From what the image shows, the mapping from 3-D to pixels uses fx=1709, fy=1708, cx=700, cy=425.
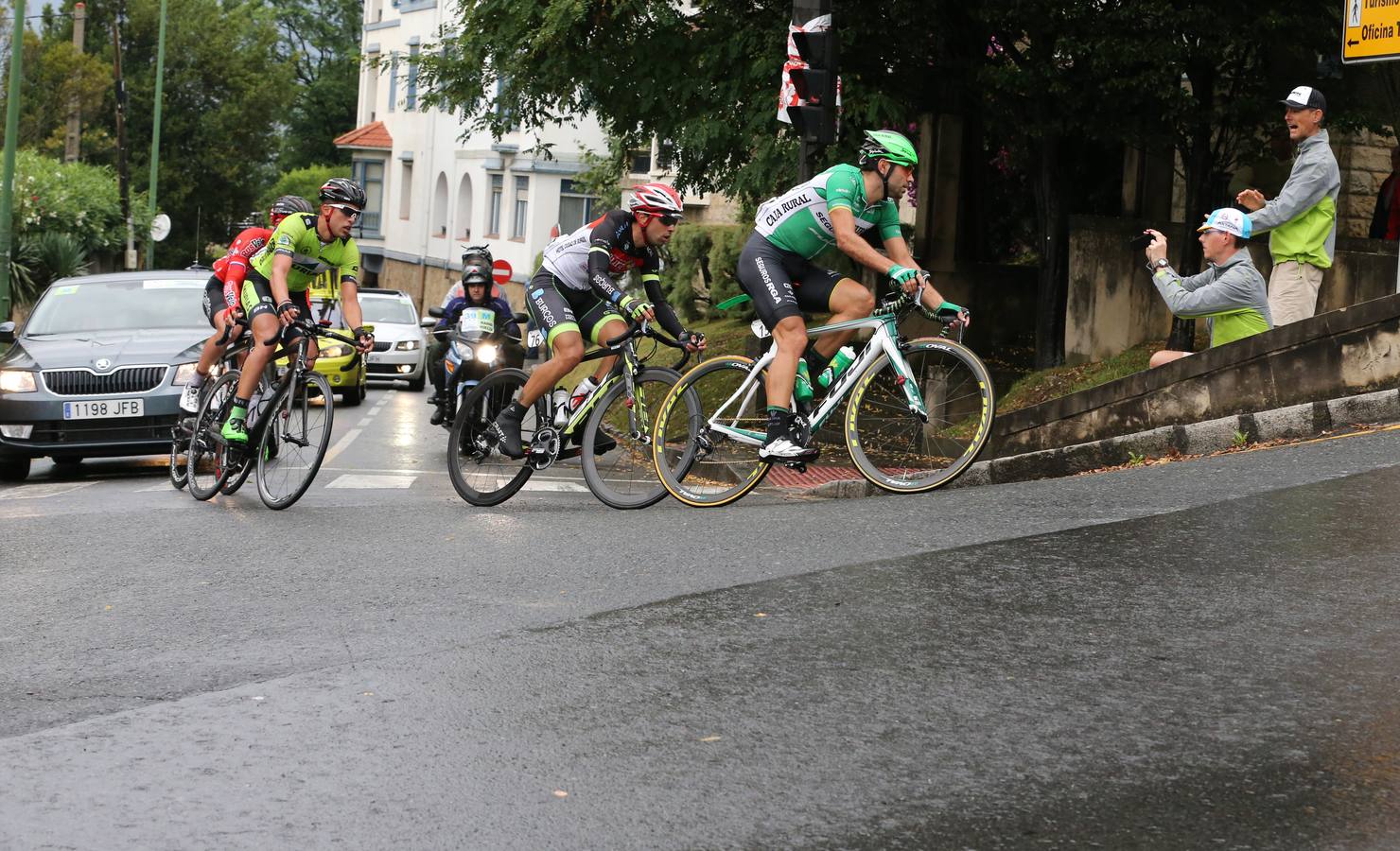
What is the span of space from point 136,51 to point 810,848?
71136 mm

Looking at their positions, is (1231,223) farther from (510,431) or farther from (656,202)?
(510,431)

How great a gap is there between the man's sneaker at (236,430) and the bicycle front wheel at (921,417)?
399cm

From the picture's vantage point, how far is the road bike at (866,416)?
8734mm

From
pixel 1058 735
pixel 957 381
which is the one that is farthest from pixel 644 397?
pixel 1058 735

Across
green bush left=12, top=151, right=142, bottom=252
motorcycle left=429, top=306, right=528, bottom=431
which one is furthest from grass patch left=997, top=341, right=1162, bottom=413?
green bush left=12, top=151, right=142, bottom=252

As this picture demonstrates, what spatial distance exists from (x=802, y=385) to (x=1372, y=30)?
183 inches

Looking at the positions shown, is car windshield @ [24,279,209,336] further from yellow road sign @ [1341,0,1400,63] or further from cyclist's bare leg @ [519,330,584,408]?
yellow road sign @ [1341,0,1400,63]

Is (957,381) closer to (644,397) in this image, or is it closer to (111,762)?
(644,397)

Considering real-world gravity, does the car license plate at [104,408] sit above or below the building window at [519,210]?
below

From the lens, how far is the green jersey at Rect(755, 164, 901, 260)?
345 inches

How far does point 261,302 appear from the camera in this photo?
10641mm

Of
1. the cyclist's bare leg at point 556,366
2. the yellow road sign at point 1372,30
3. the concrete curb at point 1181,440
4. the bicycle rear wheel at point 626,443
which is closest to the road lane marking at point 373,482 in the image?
the cyclist's bare leg at point 556,366

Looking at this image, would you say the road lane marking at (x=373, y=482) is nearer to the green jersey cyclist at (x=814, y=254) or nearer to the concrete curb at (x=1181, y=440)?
the concrete curb at (x=1181, y=440)

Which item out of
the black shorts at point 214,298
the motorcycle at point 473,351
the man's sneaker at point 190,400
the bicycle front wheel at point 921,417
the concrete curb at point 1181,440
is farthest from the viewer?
the motorcycle at point 473,351
